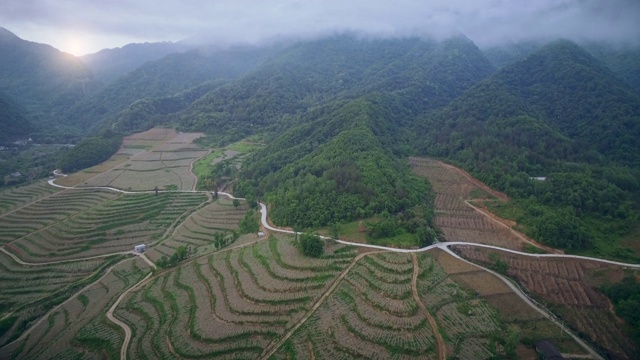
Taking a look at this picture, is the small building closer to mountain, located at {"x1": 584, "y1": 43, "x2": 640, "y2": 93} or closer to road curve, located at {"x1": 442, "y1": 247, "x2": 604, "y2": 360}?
road curve, located at {"x1": 442, "y1": 247, "x2": 604, "y2": 360}

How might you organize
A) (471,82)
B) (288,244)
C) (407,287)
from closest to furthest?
(407,287)
(288,244)
(471,82)

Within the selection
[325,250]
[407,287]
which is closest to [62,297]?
[325,250]

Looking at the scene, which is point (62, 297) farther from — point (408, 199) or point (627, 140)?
point (627, 140)

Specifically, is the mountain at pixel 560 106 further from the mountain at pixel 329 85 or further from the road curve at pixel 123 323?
the road curve at pixel 123 323

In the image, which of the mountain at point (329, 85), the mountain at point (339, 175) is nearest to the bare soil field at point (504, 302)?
the mountain at point (339, 175)

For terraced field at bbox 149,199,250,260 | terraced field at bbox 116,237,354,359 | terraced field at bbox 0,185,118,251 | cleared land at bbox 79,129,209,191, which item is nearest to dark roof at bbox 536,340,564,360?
terraced field at bbox 116,237,354,359

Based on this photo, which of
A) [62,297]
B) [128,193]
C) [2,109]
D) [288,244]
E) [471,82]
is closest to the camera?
[62,297]
